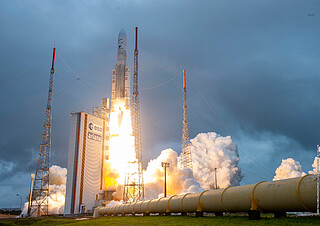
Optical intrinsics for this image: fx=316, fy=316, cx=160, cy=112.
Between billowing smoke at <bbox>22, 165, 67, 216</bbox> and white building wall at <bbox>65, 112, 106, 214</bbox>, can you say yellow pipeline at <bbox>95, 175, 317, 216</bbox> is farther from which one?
billowing smoke at <bbox>22, 165, 67, 216</bbox>

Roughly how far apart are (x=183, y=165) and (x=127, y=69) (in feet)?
94.8

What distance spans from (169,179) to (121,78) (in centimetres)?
2612

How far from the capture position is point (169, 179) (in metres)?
72.1

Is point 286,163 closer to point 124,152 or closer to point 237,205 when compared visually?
point 124,152

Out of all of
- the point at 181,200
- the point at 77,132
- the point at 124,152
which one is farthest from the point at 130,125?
the point at 181,200

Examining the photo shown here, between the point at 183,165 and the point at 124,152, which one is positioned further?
the point at 183,165

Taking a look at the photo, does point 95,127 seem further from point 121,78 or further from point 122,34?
point 122,34

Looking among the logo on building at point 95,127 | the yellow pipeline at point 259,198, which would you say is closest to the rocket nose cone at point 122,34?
the logo on building at point 95,127

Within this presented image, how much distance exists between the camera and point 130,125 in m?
73.1

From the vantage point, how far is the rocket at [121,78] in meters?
74.7

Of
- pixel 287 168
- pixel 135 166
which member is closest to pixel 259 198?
pixel 135 166

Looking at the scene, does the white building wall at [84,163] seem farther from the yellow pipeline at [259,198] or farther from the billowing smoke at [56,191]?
the yellow pipeline at [259,198]

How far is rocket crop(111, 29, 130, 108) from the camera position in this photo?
74.7m

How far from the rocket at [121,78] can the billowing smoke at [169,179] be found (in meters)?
15.3
